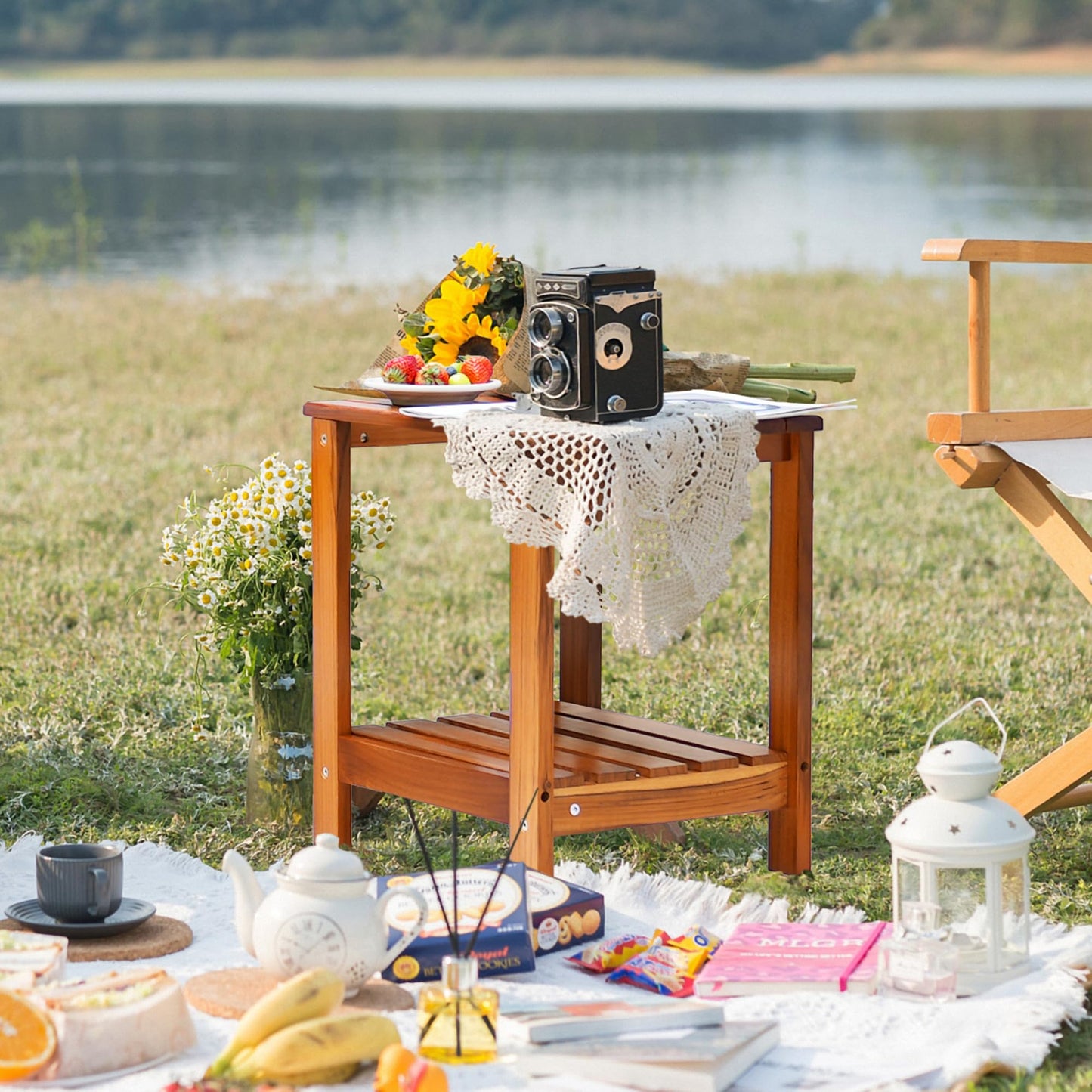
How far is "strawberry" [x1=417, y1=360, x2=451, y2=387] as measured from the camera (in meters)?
2.93

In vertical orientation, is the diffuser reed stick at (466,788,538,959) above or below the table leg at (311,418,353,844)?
below

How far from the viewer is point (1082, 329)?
1030cm

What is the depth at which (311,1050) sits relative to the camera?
2.13 meters

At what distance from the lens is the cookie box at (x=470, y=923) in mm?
2504

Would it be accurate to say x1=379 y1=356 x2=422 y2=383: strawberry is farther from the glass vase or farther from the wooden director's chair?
the wooden director's chair

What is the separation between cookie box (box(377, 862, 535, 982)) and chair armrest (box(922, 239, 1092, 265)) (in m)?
1.21

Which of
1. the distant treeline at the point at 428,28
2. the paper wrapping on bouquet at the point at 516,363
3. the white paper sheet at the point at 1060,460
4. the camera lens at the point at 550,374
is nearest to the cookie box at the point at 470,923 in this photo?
the camera lens at the point at 550,374

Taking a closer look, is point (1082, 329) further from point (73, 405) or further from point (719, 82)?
point (719, 82)

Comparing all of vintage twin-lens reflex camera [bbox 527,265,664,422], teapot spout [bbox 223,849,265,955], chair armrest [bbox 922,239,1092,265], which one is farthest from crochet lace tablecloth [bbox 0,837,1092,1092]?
chair armrest [bbox 922,239,1092,265]

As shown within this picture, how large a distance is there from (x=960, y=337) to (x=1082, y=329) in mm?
676

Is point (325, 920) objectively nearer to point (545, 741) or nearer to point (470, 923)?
point (470, 923)

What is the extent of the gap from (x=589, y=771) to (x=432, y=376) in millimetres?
681

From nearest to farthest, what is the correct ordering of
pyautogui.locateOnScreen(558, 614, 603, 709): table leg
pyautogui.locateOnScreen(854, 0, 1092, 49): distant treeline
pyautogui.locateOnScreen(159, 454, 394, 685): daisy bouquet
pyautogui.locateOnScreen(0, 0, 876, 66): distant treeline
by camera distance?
pyautogui.locateOnScreen(159, 454, 394, 685): daisy bouquet < pyautogui.locateOnScreen(558, 614, 603, 709): table leg < pyautogui.locateOnScreen(854, 0, 1092, 49): distant treeline < pyautogui.locateOnScreen(0, 0, 876, 66): distant treeline

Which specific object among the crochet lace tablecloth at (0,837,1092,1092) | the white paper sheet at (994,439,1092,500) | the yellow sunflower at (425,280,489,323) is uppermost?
the yellow sunflower at (425,280,489,323)
